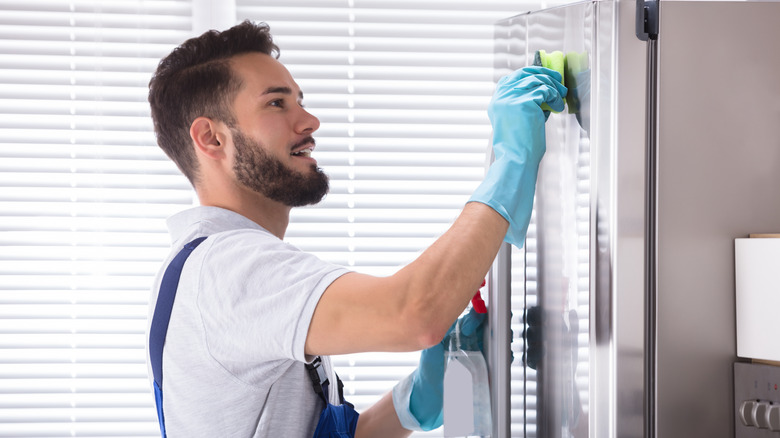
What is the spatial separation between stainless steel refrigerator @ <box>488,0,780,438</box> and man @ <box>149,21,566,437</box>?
126 mm

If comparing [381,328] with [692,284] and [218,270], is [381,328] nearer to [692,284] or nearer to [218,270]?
[218,270]

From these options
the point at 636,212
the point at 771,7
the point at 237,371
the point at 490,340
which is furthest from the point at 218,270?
the point at 771,7

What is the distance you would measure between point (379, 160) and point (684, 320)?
1041 mm

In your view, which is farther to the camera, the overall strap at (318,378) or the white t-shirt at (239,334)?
the overall strap at (318,378)

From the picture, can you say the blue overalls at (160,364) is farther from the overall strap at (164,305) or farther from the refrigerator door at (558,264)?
the refrigerator door at (558,264)

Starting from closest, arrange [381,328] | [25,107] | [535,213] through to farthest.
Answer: [381,328], [535,213], [25,107]

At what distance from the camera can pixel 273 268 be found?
92cm

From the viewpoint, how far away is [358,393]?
71.1 inches

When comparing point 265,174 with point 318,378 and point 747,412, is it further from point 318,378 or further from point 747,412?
point 747,412

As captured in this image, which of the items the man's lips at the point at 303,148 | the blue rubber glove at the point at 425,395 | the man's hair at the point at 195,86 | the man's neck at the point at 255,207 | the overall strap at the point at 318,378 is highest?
the man's hair at the point at 195,86

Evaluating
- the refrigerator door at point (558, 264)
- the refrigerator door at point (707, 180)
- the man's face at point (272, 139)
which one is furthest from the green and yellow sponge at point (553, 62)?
the man's face at point (272, 139)

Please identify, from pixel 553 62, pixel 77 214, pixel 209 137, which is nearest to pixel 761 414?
pixel 553 62

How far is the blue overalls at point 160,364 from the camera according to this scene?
3.38 feet

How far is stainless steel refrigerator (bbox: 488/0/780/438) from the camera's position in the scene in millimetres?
909
